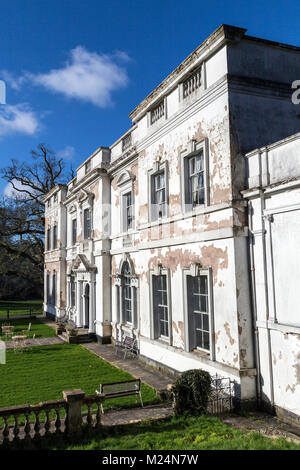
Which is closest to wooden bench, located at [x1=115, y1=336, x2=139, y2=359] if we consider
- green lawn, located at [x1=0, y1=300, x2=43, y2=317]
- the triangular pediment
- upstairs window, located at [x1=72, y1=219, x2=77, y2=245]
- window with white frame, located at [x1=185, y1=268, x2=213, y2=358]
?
window with white frame, located at [x1=185, y1=268, x2=213, y2=358]

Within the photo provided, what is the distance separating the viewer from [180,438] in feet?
22.1

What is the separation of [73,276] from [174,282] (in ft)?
40.0

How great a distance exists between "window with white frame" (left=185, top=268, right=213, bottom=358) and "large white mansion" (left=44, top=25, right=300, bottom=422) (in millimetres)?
29

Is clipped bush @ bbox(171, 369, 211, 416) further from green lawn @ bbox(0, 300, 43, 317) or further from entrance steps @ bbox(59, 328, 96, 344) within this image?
green lawn @ bbox(0, 300, 43, 317)

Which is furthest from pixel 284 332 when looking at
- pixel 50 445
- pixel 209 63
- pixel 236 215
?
pixel 209 63

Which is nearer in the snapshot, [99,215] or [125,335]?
[125,335]

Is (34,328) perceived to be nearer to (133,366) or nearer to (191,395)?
(133,366)

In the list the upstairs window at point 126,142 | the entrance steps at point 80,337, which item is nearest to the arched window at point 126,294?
the entrance steps at point 80,337

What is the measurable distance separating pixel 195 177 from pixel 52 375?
750 cm

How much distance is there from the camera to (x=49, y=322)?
1010 inches

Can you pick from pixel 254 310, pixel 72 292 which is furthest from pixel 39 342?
pixel 254 310

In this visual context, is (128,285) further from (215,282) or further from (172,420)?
(172,420)

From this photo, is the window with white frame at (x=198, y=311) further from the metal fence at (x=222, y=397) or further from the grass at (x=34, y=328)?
the grass at (x=34, y=328)

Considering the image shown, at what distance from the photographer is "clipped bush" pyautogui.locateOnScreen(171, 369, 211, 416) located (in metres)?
7.99
